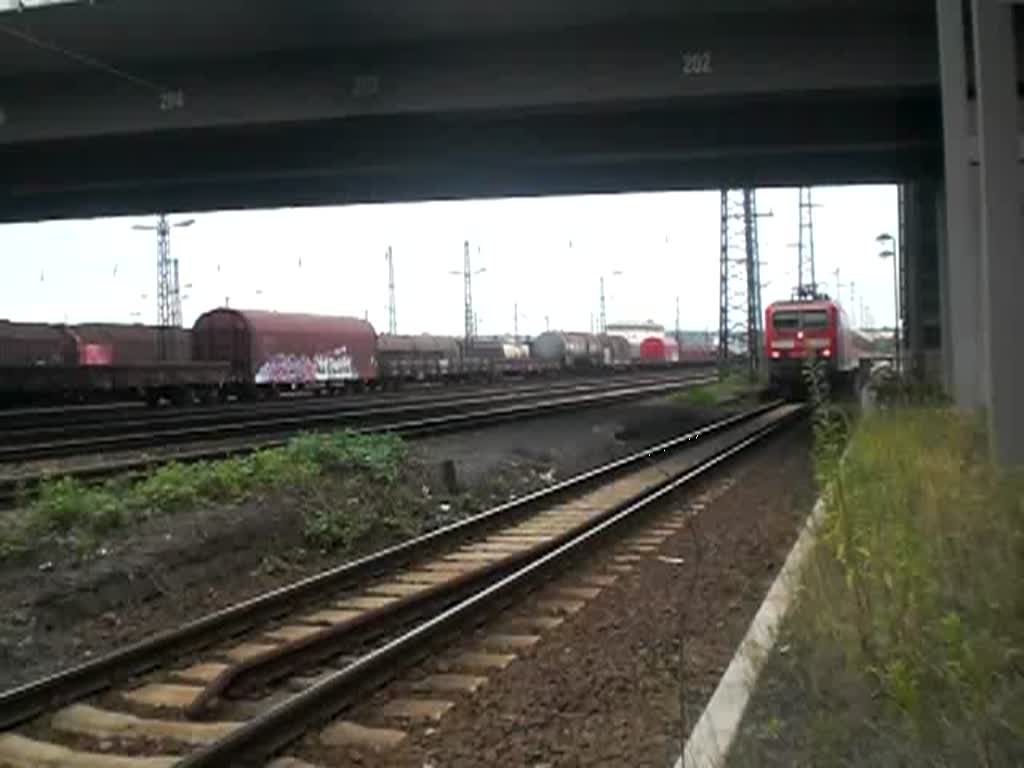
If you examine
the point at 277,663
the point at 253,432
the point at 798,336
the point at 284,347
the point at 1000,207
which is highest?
the point at 1000,207

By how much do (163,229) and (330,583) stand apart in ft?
214

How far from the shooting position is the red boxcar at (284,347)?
4834 centimetres

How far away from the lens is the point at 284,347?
167 feet

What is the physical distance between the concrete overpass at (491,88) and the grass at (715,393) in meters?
11.5

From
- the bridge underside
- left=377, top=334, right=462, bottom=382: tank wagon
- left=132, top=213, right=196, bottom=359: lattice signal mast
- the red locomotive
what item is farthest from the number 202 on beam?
left=132, top=213, right=196, bottom=359: lattice signal mast

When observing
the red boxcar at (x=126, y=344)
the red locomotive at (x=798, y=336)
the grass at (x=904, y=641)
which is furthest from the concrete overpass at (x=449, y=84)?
the grass at (x=904, y=641)

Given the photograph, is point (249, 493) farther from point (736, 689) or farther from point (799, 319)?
point (799, 319)

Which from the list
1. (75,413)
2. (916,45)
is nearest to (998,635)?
(916,45)

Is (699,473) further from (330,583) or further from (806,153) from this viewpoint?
(806,153)

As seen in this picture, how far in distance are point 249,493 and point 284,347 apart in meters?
37.0

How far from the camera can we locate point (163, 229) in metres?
71.8

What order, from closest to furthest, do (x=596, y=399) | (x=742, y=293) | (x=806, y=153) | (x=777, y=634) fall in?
1. (x=777, y=634)
2. (x=806, y=153)
3. (x=596, y=399)
4. (x=742, y=293)

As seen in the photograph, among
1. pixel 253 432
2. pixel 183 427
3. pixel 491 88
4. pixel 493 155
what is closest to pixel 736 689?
pixel 491 88

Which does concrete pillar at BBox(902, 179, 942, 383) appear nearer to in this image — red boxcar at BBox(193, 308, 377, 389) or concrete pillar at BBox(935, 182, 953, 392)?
concrete pillar at BBox(935, 182, 953, 392)
